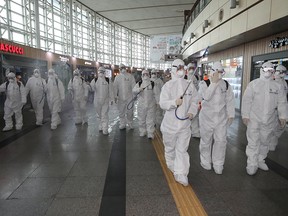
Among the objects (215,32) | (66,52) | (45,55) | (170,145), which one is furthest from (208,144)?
(66,52)

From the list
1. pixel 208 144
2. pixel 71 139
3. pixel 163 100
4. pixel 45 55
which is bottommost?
pixel 71 139

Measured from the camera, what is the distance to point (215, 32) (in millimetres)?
10109

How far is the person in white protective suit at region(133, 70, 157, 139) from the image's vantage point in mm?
6098

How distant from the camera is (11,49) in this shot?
32.5 ft

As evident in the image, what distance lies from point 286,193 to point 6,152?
524 cm

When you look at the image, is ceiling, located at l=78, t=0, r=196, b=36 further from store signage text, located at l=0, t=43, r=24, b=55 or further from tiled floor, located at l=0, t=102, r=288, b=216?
tiled floor, located at l=0, t=102, r=288, b=216

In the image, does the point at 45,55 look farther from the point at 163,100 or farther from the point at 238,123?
the point at 163,100

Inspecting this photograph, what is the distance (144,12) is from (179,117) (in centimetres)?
2123

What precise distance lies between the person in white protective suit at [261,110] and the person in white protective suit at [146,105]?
2.73 metres

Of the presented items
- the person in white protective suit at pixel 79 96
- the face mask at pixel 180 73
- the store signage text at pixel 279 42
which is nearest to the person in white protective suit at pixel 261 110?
the face mask at pixel 180 73

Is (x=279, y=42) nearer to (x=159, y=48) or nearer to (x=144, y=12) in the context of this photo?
(x=159, y=48)

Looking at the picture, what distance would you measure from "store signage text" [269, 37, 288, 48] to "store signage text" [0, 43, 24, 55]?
10.3 meters

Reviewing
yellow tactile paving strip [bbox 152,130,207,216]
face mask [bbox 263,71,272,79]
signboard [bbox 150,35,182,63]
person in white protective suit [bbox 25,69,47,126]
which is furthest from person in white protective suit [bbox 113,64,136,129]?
signboard [bbox 150,35,182,63]

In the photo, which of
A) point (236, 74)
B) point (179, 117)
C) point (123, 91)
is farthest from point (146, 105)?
point (236, 74)
